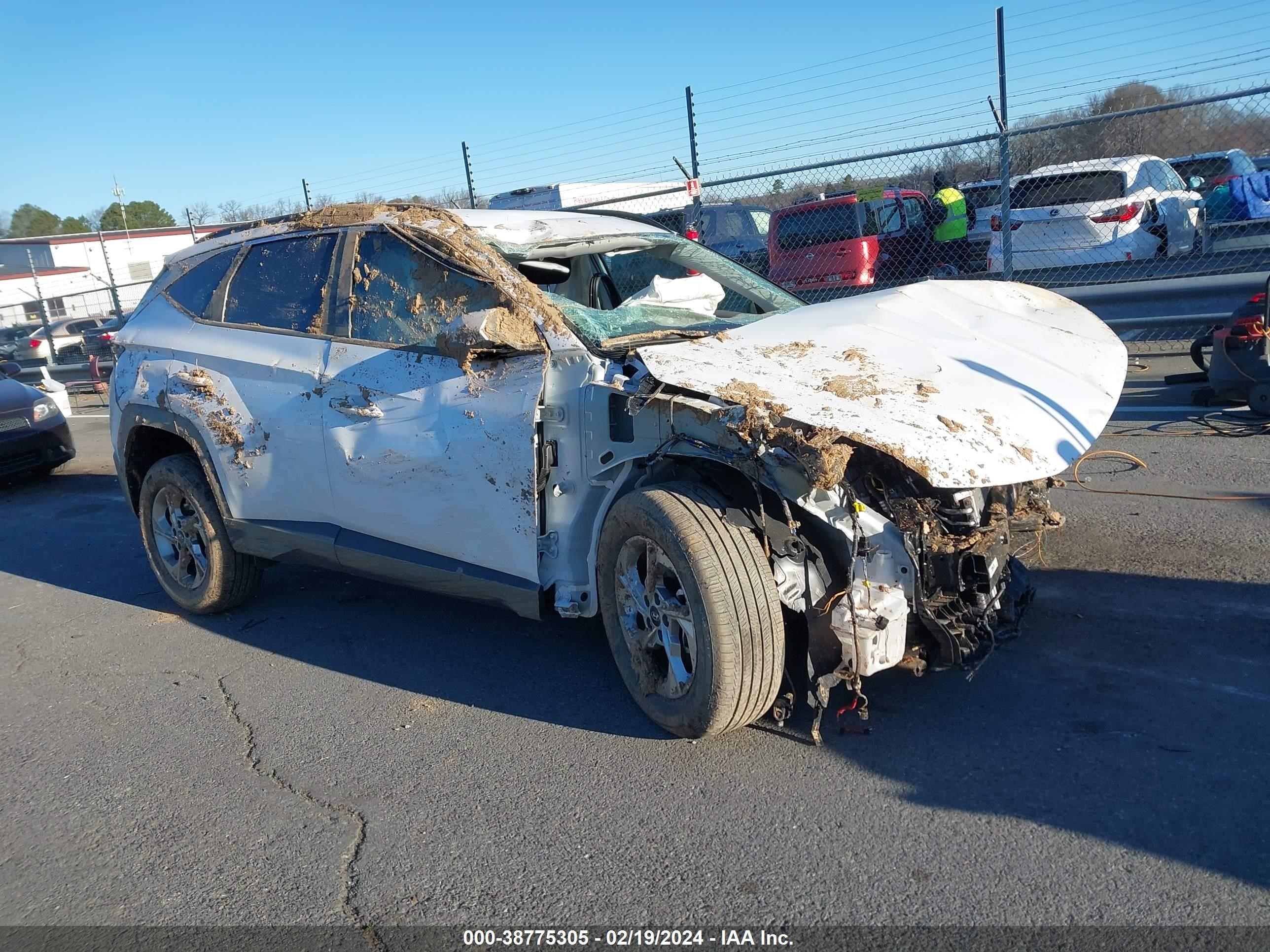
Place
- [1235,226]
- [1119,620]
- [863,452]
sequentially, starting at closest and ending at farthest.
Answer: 1. [863,452]
2. [1119,620]
3. [1235,226]

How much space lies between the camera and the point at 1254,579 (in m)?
4.29

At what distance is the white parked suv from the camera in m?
12.1

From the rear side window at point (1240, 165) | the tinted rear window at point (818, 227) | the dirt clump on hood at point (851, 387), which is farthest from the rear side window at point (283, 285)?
the rear side window at point (1240, 165)

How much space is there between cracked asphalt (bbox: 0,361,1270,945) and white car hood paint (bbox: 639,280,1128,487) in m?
0.95

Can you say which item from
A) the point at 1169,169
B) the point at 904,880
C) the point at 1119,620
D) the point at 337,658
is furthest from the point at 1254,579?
the point at 1169,169

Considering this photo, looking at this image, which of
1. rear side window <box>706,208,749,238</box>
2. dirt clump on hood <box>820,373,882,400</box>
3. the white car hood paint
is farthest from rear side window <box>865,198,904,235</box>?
dirt clump on hood <box>820,373,882,400</box>

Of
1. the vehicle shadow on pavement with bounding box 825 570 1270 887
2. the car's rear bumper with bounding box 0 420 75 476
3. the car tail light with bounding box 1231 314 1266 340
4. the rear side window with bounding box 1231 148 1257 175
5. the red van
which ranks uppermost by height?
the rear side window with bounding box 1231 148 1257 175

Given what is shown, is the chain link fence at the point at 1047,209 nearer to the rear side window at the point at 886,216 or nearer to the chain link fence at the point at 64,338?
the rear side window at the point at 886,216

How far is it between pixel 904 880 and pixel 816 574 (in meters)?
0.97

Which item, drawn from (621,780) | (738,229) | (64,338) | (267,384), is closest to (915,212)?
(738,229)

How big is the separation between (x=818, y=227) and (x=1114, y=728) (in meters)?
11.6

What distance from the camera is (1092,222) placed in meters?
12.3

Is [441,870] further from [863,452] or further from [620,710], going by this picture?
[863,452]

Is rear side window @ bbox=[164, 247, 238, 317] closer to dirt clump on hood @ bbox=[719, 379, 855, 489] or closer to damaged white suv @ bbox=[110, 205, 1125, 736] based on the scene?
damaged white suv @ bbox=[110, 205, 1125, 736]
